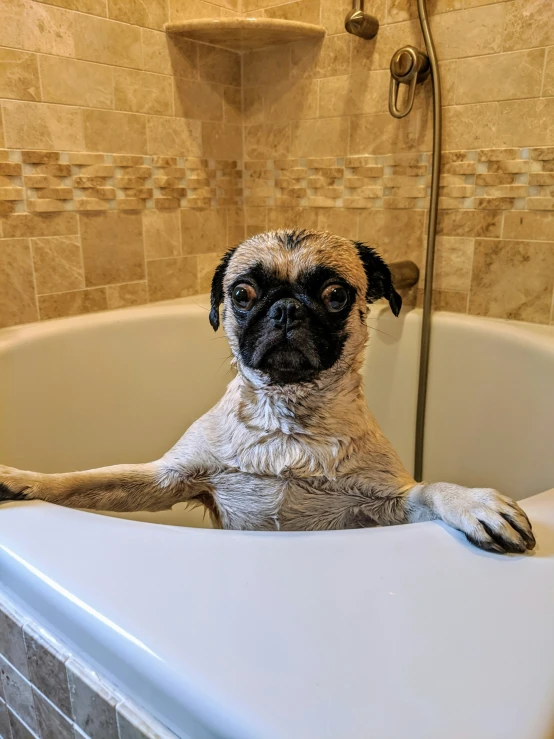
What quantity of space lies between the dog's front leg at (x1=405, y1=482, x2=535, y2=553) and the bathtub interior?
725mm

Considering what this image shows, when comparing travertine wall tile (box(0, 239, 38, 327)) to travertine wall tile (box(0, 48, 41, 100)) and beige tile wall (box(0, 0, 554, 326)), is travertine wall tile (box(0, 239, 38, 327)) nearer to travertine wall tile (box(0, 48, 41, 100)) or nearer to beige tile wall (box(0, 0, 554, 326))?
beige tile wall (box(0, 0, 554, 326))

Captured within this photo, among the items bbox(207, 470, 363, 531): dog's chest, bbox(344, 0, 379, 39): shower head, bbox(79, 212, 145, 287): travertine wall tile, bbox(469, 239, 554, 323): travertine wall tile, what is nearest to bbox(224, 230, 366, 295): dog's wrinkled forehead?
bbox(207, 470, 363, 531): dog's chest

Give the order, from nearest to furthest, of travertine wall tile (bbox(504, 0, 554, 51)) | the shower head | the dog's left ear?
1. the dog's left ear
2. travertine wall tile (bbox(504, 0, 554, 51))
3. the shower head

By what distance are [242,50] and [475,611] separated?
2197mm

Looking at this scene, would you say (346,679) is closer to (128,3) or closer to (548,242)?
(548,242)

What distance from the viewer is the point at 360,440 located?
105cm

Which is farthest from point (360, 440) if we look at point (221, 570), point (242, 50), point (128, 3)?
point (242, 50)

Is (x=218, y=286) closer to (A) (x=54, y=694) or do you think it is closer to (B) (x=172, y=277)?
(A) (x=54, y=694)

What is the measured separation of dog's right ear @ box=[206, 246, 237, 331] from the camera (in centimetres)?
117

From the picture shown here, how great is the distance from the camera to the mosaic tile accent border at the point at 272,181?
165cm

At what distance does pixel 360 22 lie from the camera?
68.9 inches

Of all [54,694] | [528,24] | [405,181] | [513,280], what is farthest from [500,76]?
[54,694]

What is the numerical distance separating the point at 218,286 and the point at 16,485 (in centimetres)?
55

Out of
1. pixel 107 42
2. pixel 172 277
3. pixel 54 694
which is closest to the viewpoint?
pixel 54 694
